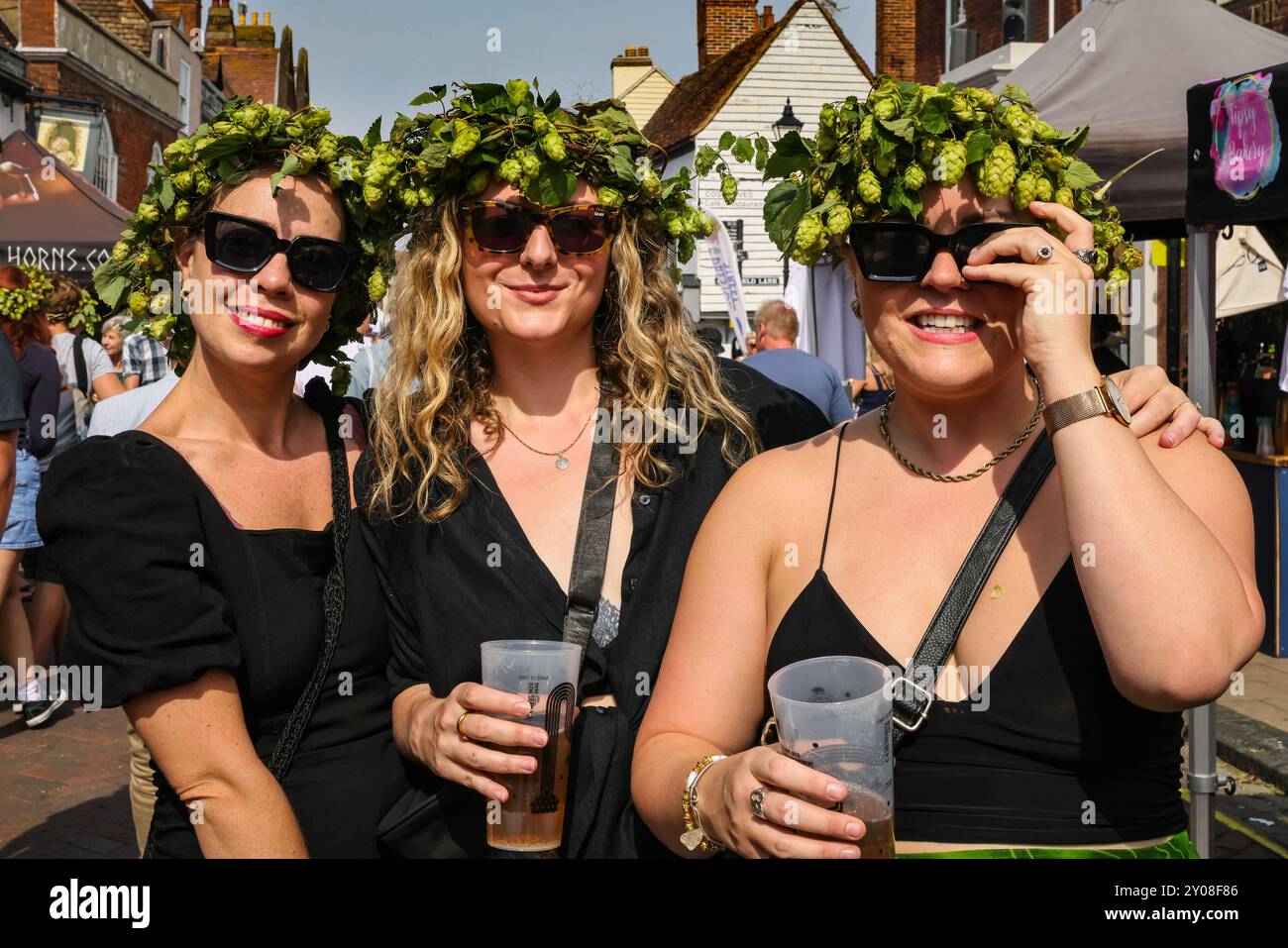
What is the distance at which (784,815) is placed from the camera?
1655 millimetres

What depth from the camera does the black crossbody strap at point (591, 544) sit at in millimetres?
2496

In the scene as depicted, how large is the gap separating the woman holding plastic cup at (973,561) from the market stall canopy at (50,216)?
1041 centimetres

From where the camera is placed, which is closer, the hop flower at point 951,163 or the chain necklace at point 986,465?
the hop flower at point 951,163

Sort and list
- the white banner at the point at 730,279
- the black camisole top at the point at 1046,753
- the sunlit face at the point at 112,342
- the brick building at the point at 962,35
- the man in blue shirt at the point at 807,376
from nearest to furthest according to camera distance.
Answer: the black camisole top at the point at 1046,753, the man in blue shirt at the point at 807,376, the sunlit face at the point at 112,342, the white banner at the point at 730,279, the brick building at the point at 962,35

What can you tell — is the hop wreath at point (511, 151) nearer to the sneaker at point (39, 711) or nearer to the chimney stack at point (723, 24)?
the sneaker at point (39, 711)

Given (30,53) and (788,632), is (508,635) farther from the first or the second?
(30,53)

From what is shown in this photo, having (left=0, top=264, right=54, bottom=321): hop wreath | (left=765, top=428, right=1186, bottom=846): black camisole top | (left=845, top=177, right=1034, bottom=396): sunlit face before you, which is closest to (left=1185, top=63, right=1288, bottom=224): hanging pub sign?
(left=845, top=177, right=1034, bottom=396): sunlit face

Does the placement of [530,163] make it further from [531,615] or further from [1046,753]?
[1046,753]

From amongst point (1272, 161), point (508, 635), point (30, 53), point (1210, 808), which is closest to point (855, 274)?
point (508, 635)

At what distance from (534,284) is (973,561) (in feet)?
4.11

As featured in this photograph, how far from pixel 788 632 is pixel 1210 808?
3.11 metres

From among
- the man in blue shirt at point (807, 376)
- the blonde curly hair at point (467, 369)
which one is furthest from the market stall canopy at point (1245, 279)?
the blonde curly hair at point (467, 369)

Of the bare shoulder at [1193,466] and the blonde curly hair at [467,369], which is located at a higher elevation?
the blonde curly hair at [467,369]

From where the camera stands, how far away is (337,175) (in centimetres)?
269
